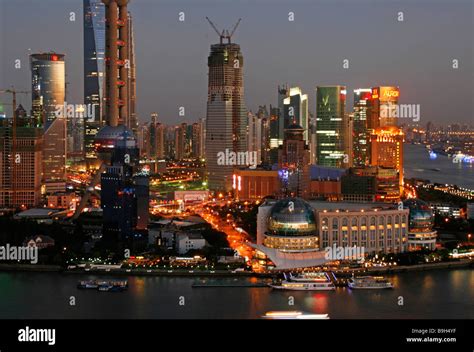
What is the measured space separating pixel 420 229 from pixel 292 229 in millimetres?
1979

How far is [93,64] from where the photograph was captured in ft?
85.6

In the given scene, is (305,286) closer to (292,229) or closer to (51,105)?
(292,229)

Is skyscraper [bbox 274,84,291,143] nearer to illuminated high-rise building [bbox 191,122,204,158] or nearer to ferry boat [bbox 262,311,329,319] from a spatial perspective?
illuminated high-rise building [bbox 191,122,204,158]

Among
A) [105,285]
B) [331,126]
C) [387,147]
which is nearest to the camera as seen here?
[105,285]

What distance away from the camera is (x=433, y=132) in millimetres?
40812

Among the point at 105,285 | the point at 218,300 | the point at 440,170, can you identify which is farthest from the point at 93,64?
the point at 218,300

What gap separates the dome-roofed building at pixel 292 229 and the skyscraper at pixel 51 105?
31.1 ft

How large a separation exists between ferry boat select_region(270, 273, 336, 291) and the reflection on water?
11 cm

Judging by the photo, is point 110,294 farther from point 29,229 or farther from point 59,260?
point 29,229

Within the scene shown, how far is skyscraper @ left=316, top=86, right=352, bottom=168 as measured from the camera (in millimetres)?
23719
